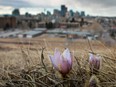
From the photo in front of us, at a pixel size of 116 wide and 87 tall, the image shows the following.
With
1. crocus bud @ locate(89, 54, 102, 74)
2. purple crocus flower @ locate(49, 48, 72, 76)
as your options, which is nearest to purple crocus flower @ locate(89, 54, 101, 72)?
crocus bud @ locate(89, 54, 102, 74)

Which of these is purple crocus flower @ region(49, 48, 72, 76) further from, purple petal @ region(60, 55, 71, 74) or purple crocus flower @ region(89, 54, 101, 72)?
purple crocus flower @ region(89, 54, 101, 72)

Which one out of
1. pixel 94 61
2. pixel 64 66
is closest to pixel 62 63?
pixel 64 66

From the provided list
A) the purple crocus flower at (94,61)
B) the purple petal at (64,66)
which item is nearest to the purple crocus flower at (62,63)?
the purple petal at (64,66)

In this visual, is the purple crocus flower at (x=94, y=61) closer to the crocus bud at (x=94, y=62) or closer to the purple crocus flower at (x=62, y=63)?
the crocus bud at (x=94, y=62)

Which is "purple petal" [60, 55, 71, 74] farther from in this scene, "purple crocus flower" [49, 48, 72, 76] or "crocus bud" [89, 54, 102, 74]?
"crocus bud" [89, 54, 102, 74]

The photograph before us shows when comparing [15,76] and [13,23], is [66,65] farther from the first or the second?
[13,23]

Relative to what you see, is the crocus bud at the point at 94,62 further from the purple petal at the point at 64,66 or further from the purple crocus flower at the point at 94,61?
the purple petal at the point at 64,66

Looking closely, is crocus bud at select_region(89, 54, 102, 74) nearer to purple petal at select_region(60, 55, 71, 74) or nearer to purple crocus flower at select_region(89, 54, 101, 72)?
purple crocus flower at select_region(89, 54, 101, 72)

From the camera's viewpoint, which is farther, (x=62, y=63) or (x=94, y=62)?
(x=94, y=62)

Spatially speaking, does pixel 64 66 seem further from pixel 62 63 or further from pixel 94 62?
pixel 94 62

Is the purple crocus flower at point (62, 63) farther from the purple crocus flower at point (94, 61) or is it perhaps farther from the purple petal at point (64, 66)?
the purple crocus flower at point (94, 61)

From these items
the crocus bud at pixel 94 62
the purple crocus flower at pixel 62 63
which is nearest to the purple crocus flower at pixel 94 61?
the crocus bud at pixel 94 62
